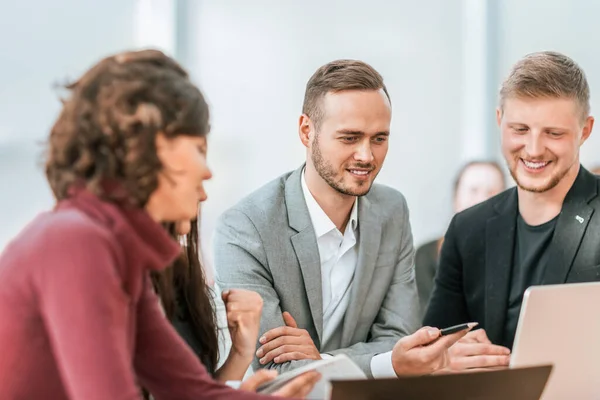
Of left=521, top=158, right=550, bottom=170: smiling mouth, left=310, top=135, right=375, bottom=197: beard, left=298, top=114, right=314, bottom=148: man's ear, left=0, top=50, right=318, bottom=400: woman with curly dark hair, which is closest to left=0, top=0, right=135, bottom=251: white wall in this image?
left=298, top=114, right=314, bottom=148: man's ear

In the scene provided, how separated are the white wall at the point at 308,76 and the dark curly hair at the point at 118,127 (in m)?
2.69

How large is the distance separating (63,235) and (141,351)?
1.03ft

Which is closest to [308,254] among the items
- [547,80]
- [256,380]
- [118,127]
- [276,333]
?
[276,333]

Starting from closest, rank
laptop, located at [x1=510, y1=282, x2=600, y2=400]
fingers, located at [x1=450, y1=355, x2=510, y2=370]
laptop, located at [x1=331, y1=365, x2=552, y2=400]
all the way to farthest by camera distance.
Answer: laptop, located at [x1=331, y1=365, x2=552, y2=400], laptop, located at [x1=510, y1=282, x2=600, y2=400], fingers, located at [x1=450, y1=355, x2=510, y2=370]

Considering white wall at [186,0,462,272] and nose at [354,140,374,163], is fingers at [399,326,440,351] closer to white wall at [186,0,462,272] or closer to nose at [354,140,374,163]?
nose at [354,140,374,163]

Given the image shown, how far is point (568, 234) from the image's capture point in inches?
84.4

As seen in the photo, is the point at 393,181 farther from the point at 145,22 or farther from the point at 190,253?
the point at 190,253

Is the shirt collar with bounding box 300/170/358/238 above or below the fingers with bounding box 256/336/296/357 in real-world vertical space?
above

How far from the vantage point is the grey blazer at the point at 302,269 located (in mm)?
2088

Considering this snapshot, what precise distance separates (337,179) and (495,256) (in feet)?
1.58

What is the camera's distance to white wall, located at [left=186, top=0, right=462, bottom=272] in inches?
151

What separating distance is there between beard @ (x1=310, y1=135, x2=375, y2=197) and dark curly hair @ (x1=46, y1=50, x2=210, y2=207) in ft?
3.63

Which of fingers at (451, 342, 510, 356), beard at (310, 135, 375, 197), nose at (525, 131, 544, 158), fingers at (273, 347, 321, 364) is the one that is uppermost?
nose at (525, 131, 544, 158)

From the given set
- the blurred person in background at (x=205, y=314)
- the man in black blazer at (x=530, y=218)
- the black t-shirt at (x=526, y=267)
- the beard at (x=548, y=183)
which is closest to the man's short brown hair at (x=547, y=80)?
the man in black blazer at (x=530, y=218)
